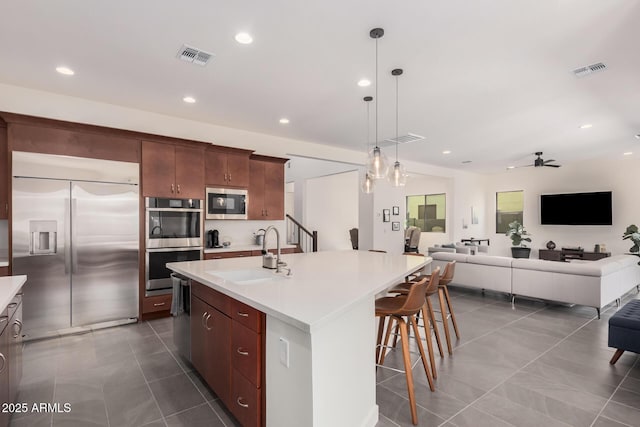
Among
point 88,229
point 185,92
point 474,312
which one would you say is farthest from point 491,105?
point 88,229

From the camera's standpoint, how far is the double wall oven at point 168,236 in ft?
13.9

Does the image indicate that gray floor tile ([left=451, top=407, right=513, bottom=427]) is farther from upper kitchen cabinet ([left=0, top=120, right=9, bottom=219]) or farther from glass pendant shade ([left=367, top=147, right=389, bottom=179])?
upper kitchen cabinet ([left=0, top=120, right=9, bottom=219])

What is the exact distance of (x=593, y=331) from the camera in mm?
3961

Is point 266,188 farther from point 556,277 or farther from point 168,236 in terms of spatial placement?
point 556,277

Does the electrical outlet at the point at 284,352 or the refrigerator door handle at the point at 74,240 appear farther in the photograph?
the refrigerator door handle at the point at 74,240

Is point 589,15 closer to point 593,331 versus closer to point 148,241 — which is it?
point 593,331

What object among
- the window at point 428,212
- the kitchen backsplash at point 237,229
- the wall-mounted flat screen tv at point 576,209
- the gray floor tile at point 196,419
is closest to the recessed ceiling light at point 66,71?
the kitchen backsplash at point 237,229

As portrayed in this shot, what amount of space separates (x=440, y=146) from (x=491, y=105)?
2368 mm

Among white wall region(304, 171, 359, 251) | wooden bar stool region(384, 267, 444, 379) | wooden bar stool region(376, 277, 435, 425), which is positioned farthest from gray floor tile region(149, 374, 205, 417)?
white wall region(304, 171, 359, 251)

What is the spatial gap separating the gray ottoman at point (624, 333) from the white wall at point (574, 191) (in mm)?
6636

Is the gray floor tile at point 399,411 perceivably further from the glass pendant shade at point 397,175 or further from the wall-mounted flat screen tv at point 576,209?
the wall-mounted flat screen tv at point 576,209

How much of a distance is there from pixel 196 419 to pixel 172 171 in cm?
321

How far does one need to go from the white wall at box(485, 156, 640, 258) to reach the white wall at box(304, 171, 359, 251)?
175 inches

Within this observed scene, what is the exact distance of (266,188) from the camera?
18.7 ft
